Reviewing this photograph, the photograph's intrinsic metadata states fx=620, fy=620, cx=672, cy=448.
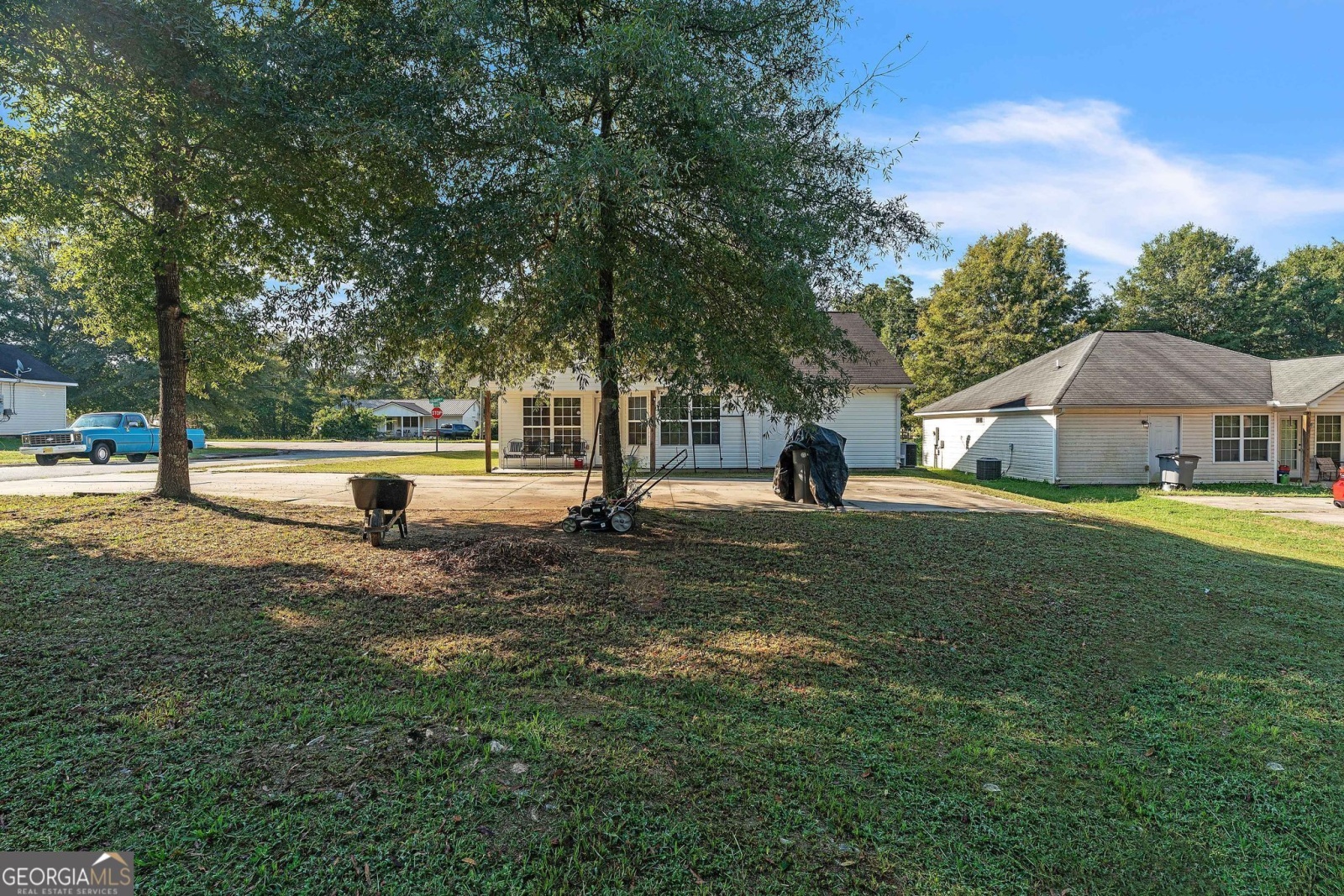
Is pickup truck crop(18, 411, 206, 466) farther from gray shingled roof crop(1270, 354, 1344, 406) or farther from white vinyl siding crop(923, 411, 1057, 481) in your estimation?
gray shingled roof crop(1270, 354, 1344, 406)

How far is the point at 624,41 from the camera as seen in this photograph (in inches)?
204

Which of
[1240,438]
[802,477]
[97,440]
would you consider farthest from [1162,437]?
[97,440]

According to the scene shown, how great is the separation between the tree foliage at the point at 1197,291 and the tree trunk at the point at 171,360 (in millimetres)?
41950

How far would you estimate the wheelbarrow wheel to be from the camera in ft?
24.0

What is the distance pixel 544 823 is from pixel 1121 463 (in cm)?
1986

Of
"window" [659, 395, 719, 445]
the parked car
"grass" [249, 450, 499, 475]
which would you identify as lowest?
"grass" [249, 450, 499, 475]

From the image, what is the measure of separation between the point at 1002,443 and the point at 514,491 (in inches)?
626

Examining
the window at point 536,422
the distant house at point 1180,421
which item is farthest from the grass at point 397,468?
the distant house at point 1180,421

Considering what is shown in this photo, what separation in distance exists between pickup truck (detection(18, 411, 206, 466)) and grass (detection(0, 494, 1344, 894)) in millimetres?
15159

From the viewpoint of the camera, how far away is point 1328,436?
17828 millimetres

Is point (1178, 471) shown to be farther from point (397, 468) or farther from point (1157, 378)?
point (397, 468)

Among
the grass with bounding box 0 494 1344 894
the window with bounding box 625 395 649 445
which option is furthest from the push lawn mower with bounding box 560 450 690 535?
the window with bounding box 625 395 649 445

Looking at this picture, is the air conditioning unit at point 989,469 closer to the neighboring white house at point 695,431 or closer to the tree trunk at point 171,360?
the neighboring white house at point 695,431

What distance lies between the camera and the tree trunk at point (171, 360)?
29.2ft
